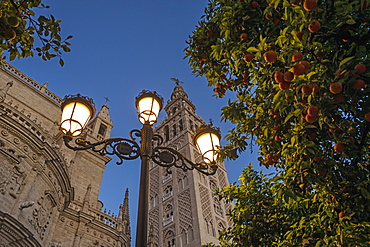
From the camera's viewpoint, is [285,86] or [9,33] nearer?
[285,86]

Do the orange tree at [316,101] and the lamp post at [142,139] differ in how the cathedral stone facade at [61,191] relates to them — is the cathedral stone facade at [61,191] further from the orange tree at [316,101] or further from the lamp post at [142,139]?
the orange tree at [316,101]

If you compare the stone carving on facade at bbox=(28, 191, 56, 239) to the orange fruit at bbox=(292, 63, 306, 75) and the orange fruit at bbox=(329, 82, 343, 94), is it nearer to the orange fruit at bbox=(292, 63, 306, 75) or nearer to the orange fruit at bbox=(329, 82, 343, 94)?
the orange fruit at bbox=(292, 63, 306, 75)

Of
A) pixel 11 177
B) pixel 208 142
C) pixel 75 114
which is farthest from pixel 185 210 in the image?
pixel 75 114

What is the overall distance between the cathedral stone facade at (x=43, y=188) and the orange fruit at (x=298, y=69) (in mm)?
11548

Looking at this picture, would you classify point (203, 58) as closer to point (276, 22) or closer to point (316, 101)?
point (276, 22)

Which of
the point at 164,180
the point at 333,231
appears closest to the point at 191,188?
the point at 164,180

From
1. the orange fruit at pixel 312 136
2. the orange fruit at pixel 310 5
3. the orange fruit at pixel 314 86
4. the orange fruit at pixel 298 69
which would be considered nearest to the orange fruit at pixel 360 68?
the orange fruit at pixel 314 86

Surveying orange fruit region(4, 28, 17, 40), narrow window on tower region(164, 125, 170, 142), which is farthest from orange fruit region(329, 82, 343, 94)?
narrow window on tower region(164, 125, 170, 142)

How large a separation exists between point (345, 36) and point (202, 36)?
2560 mm

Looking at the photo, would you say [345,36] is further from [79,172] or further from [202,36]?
[79,172]

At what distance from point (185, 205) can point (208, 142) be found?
23.6 m

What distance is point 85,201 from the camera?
1759cm

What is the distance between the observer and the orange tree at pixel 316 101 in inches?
130

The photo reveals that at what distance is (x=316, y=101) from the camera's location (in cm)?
345
